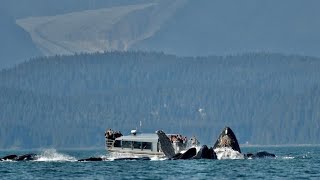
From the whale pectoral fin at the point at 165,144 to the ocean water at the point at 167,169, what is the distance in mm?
1625

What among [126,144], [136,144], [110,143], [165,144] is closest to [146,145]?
[136,144]

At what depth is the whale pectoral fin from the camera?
15675cm

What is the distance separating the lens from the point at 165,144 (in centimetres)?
15838

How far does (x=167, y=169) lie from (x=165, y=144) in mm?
20062

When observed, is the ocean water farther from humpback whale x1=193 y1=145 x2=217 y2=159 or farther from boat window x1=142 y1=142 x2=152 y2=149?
humpback whale x1=193 y1=145 x2=217 y2=159

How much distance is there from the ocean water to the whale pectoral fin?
5.33 feet

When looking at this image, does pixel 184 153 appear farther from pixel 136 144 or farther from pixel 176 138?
pixel 136 144

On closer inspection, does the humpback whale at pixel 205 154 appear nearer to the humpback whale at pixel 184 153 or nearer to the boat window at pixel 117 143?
the humpback whale at pixel 184 153

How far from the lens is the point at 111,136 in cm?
16488

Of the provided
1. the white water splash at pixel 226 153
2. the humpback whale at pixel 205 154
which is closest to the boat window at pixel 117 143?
the humpback whale at pixel 205 154

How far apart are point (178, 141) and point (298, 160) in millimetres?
13690

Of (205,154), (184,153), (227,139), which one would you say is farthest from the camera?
(227,139)

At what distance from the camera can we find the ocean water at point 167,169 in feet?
427

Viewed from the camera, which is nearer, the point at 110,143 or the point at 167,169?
the point at 167,169
